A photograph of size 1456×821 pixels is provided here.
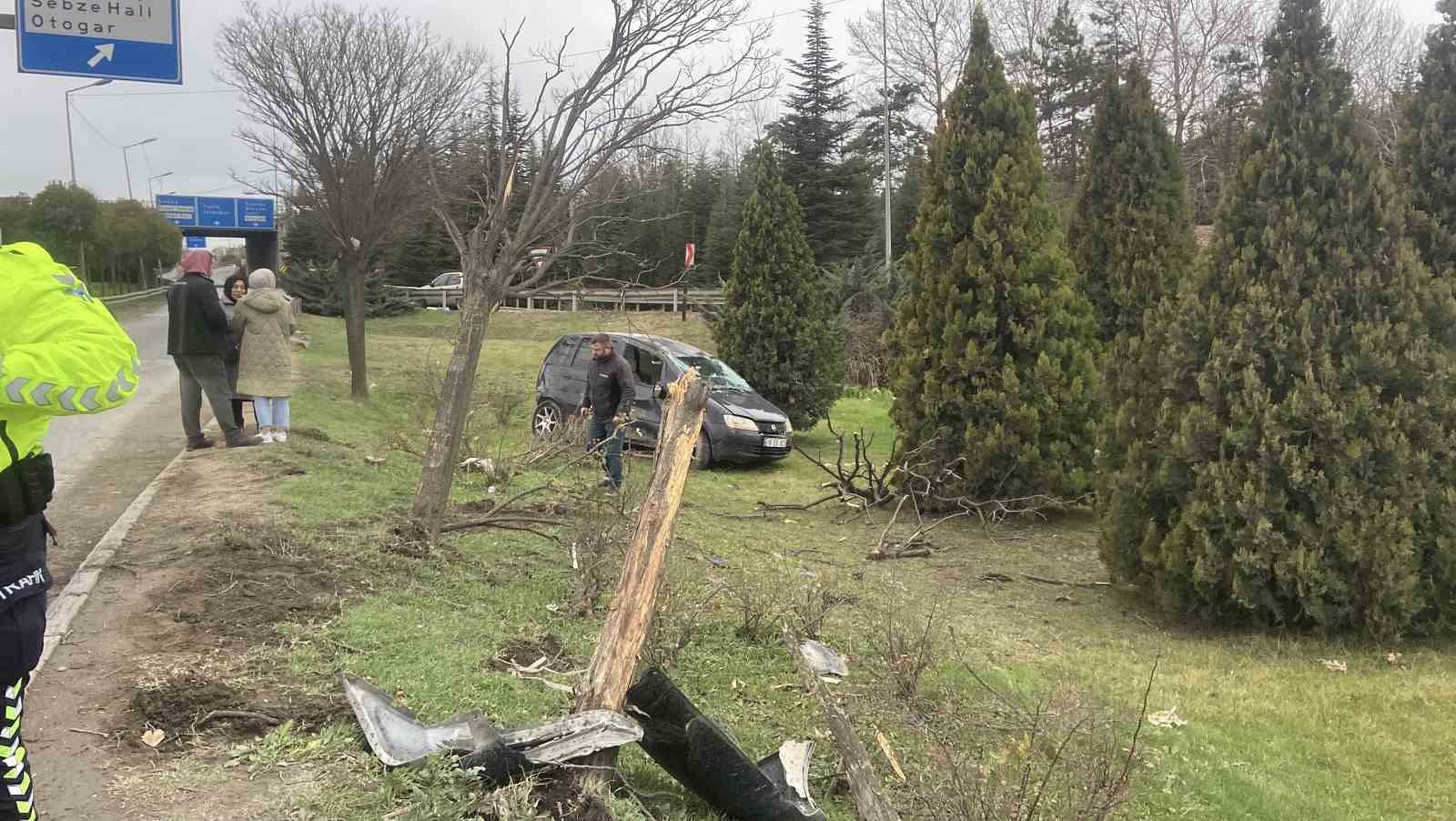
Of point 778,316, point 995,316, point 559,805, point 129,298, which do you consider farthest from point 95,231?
point 559,805

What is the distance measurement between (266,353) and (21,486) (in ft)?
24.8

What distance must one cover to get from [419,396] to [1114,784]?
13.5 m

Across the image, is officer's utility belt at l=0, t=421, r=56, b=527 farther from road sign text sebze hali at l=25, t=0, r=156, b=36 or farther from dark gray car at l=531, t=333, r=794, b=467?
dark gray car at l=531, t=333, r=794, b=467

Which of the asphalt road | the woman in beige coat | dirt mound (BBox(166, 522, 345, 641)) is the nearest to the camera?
dirt mound (BBox(166, 522, 345, 641))

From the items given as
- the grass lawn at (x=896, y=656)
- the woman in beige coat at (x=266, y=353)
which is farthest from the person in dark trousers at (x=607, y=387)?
the woman in beige coat at (x=266, y=353)

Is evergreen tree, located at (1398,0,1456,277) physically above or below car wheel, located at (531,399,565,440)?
above

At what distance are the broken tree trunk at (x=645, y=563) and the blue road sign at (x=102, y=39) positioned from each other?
6.23 m

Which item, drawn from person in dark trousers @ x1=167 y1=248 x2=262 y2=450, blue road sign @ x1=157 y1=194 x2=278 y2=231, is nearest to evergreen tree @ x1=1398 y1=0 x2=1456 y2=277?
person in dark trousers @ x1=167 y1=248 x2=262 y2=450

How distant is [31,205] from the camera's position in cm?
2919

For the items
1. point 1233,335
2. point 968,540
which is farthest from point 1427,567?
point 968,540

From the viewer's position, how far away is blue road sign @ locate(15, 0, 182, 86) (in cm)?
737

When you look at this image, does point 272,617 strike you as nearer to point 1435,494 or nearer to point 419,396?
point 1435,494

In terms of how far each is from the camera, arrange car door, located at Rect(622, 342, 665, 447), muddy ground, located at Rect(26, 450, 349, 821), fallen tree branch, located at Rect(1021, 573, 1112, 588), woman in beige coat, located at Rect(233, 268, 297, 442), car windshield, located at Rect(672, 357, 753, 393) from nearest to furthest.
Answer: muddy ground, located at Rect(26, 450, 349, 821)
fallen tree branch, located at Rect(1021, 573, 1112, 588)
woman in beige coat, located at Rect(233, 268, 297, 442)
car door, located at Rect(622, 342, 665, 447)
car windshield, located at Rect(672, 357, 753, 393)

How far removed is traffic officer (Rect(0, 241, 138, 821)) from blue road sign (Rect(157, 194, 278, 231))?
4685 cm
